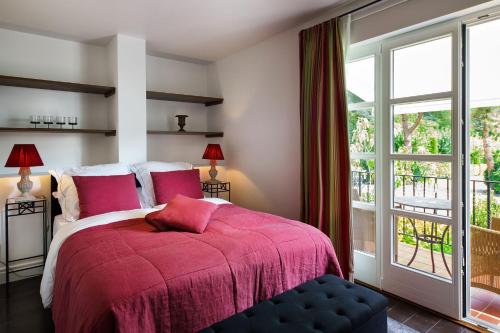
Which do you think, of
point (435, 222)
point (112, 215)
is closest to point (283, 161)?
point (435, 222)

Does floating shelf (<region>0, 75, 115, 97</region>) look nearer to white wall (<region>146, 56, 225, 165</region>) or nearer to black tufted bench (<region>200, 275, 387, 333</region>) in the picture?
white wall (<region>146, 56, 225, 165</region>)

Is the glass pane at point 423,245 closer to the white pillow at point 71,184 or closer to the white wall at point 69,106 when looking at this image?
the white pillow at point 71,184

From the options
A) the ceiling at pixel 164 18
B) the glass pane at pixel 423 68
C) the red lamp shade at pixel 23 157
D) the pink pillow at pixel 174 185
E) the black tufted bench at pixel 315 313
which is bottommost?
the black tufted bench at pixel 315 313

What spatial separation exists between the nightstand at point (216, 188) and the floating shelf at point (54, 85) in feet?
4.93

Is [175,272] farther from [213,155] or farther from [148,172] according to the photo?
[213,155]

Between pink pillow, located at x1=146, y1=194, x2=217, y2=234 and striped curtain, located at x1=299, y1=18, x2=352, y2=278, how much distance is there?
3.34 ft

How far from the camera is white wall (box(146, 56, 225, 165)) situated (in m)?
3.84

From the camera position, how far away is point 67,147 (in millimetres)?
3244

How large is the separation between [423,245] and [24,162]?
11.0 feet

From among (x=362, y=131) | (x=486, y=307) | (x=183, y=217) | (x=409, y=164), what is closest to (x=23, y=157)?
(x=183, y=217)

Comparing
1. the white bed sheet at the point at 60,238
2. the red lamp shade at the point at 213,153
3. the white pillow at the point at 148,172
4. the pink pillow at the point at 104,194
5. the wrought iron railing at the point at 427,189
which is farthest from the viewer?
the red lamp shade at the point at 213,153

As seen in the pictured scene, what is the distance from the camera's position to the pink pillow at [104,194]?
246 cm

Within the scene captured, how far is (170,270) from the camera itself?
4.68ft

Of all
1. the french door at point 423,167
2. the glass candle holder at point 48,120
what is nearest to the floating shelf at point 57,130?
the glass candle holder at point 48,120
